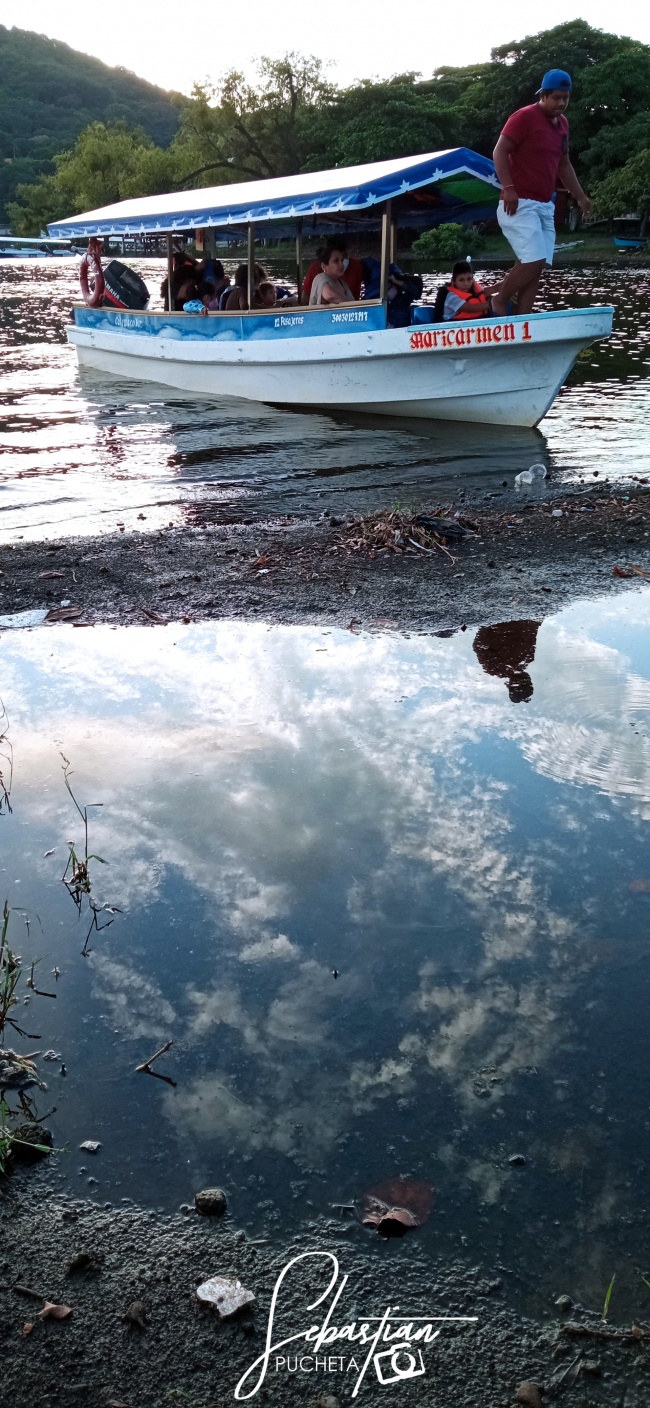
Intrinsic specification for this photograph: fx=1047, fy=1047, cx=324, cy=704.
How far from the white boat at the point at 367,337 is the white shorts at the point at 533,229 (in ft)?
2.05

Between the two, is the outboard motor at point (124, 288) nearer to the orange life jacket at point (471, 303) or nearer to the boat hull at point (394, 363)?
the boat hull at point (394, 363)

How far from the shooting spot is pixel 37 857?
3504 mm

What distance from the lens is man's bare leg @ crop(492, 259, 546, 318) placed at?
10.9 m

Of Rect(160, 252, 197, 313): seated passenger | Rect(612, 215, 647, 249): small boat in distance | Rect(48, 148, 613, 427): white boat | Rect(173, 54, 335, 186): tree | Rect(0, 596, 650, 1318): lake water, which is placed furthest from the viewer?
Rect(173, 54, 335, 186): tree

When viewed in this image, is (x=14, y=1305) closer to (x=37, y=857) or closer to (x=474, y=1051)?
(x=474, y=1051)

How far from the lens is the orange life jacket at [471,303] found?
11.9 m

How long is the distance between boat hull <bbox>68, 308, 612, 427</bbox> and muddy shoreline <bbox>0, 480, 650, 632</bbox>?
379cm

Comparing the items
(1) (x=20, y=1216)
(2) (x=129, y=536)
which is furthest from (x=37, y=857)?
(2) (x=129, y=536)

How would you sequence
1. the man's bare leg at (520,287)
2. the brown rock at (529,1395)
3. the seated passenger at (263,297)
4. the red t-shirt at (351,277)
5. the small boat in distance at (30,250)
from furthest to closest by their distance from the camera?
1. the small boat in distance at (30,250)
2. the seated passenger at (263,297)
3. the red t-shirt at (351,277)
4. the man's bare leg at (520,287)
5. the brown rock at (529,1395)

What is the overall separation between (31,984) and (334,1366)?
1366 mm

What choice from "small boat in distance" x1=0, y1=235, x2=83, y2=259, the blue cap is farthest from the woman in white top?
"small boat in distance" x1=0, y1=235, x2=83, y2=259

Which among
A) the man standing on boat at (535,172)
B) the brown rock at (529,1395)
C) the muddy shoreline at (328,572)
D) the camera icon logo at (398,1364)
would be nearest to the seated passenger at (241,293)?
the man standing on boat at (535,172)

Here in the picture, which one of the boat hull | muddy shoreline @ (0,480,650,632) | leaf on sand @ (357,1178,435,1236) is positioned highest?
the boat hull

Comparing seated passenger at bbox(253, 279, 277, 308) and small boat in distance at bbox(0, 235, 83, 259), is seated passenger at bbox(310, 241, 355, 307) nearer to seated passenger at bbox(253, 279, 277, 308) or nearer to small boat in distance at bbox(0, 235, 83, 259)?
seated passenger at bbox(253, 279, 277, 308)
